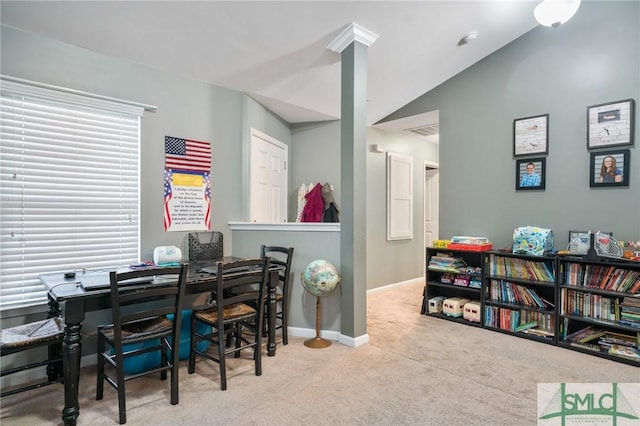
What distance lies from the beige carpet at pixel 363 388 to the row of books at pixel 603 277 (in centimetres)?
60

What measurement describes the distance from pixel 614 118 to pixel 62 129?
4624 mm

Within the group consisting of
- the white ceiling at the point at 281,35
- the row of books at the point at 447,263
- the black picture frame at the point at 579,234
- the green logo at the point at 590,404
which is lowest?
the green logo at the point at 590,404

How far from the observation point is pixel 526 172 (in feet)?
12.2

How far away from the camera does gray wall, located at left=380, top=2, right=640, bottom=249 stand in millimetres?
3199

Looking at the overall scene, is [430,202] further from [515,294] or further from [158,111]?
[158,111]

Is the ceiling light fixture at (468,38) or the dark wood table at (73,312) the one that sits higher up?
the ceiling light fixture at (468,38)

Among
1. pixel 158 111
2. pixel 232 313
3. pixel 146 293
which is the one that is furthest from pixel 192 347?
pixel 158 111

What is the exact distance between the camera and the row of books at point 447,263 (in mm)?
3961

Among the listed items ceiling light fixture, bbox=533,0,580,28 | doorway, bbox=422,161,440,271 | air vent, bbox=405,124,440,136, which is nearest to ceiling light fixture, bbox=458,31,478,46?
ceiling light fixture, bbox=533,0,580,28

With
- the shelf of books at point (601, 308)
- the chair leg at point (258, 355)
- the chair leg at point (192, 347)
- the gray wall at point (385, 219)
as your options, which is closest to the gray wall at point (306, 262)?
the chair leg at point (258, 355)

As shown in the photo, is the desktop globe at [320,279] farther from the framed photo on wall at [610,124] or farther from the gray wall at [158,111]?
the framed photo on wall at [610,124]

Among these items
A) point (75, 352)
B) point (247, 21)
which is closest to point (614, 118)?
point (247, 21)

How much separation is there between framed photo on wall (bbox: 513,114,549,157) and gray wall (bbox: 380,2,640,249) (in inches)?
2.1

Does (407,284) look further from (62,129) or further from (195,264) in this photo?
(62,129)
